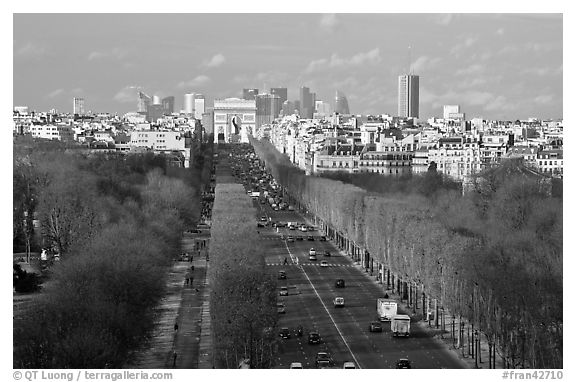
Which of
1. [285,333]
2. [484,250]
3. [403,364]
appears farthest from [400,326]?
[403,364]

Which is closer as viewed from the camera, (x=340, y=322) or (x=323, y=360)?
(x=323, y=360)

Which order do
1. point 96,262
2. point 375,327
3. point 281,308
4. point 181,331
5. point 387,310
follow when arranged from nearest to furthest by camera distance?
point 96,262 → point 181,331 → point 375,327 → point 387,310 → point 281,308

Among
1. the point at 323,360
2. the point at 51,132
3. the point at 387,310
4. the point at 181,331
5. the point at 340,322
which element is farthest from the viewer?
the point at 51,132

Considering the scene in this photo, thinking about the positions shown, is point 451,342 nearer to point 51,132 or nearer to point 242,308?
point 242,308

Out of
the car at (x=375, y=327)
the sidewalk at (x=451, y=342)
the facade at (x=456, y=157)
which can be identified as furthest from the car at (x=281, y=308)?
the facade at (x=456, y=157)

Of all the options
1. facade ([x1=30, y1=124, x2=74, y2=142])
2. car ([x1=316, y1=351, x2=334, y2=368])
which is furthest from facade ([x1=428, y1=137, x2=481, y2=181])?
car ([x1=316, y1=351, x2=334, y2=368])

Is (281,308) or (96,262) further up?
(96,262)

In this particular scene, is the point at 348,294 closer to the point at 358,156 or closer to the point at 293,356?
the point at 293,356
